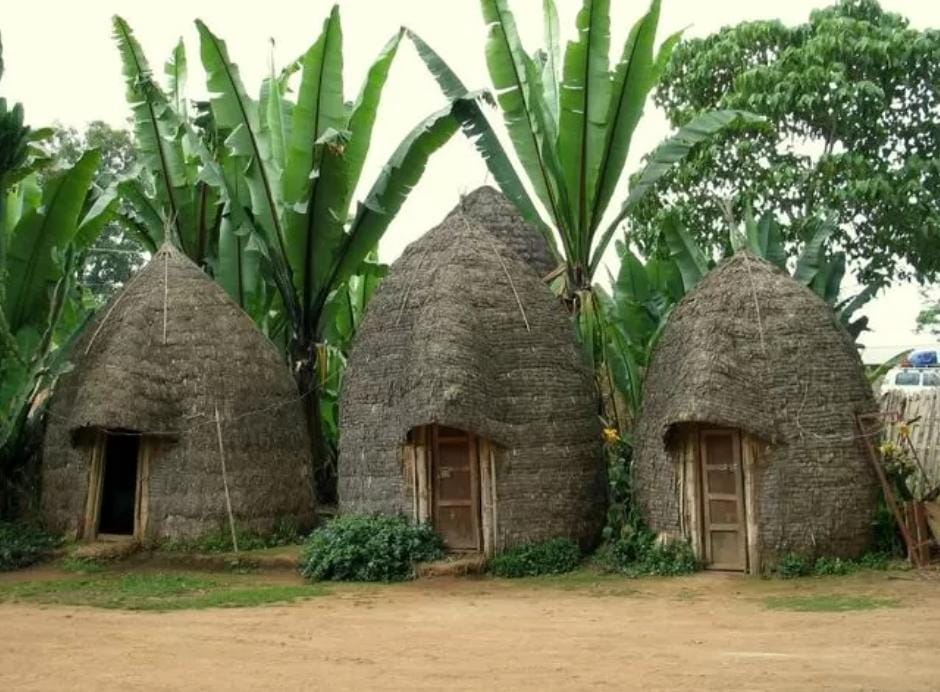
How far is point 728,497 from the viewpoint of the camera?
40.2 feet

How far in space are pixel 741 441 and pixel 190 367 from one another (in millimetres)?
6596

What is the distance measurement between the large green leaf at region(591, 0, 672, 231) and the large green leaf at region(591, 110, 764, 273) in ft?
0.82

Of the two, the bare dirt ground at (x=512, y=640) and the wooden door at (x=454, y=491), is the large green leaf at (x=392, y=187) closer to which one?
the wooden door at (x=454, y=491)

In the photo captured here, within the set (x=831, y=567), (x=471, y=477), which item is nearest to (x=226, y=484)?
(x=471, y=477)

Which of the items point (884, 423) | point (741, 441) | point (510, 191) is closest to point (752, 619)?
point (741, 441)

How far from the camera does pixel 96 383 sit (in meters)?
14.1

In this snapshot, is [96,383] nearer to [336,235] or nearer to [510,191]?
[336,235]

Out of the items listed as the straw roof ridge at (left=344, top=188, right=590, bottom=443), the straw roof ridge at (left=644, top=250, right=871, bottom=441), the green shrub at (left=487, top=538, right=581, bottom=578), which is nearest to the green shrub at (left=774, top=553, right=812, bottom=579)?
Answer: the straw roof ridge at (left=644, top=250, right=871, bottom=441)

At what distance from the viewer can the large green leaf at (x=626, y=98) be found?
13570 mm

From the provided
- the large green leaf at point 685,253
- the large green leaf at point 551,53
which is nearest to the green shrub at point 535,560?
the large green leaf at point 685,253

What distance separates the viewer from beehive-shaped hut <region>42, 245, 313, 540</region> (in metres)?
14.0

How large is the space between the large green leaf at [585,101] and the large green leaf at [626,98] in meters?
0.15

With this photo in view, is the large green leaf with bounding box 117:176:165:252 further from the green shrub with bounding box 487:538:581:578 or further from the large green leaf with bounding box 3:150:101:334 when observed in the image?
the green shrub with bounding box 487:538:581:578

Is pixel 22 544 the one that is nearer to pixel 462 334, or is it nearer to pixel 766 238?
pixel 462 334
